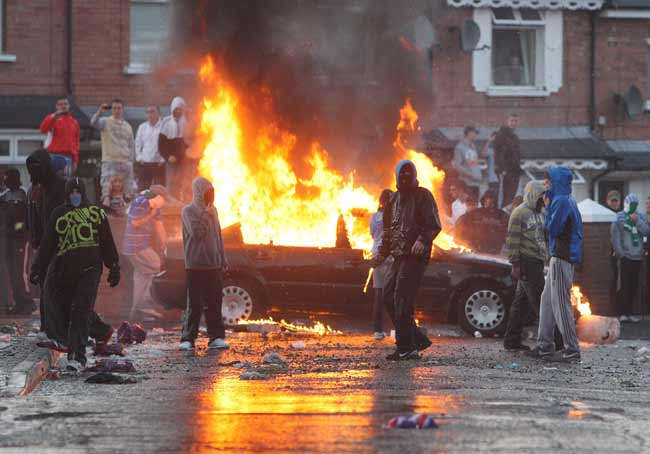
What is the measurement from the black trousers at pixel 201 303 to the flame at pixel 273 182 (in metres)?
2.83

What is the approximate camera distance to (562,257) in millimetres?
13594

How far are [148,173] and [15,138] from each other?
4.36 metres

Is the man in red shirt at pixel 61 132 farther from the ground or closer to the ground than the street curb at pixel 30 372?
farther from the ground

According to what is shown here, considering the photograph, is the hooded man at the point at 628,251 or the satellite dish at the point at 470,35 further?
the satellite dish at the point at 470,35

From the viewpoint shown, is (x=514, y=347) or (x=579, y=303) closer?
(x=514, y=347)

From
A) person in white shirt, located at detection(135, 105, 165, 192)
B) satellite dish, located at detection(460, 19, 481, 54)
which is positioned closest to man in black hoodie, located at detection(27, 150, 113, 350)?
person in white shirt, located at detection(135, 105, 165, 192)

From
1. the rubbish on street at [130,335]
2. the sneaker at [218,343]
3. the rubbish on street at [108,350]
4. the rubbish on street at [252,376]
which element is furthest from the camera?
the rubbish on street at [130,335]

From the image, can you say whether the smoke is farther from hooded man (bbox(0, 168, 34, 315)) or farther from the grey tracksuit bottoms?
the grey tracksuit bottoms

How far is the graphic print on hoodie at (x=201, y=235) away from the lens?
47.7ft

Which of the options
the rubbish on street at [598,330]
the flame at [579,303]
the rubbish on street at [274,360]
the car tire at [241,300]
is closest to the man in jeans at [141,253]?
the car tire at [241,300]

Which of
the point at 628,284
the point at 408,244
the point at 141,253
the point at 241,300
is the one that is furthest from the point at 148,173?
the point at 408,244

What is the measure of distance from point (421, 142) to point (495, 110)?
15.7 feet

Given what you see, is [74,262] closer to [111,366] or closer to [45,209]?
[111,366]

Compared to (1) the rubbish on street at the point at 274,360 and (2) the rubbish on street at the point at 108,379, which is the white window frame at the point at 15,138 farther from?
(2) the rubbish on street at the point at 108,379
